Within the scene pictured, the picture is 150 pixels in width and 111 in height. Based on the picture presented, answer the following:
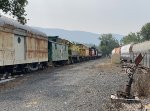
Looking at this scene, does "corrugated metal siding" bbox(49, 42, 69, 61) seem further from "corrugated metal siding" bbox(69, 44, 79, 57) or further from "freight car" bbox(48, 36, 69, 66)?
"corrugated metal siding" bbox(69, 44, 79, 57)

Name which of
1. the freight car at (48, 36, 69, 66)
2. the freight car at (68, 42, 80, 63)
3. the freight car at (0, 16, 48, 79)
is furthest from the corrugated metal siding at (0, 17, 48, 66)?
the freight car at (68, 42, 80, 63)

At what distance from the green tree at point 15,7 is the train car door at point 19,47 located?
543cm

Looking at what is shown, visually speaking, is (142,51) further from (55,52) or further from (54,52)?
(55,52)

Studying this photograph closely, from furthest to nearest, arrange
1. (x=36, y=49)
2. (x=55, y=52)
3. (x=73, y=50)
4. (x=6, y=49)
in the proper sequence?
1. (x=73, y=50)
2. (x=55, y=52)
3. (x=36, y=49)
4. (x=6, y=49)

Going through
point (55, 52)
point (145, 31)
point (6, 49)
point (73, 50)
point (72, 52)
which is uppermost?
point (145, 31)

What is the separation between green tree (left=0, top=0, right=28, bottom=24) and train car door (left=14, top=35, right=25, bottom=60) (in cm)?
543

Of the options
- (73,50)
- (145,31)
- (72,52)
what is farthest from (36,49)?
(145,31)

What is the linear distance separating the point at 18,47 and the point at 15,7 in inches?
303

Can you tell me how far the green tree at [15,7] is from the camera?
29.3 meters

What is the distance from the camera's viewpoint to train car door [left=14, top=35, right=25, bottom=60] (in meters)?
23.2

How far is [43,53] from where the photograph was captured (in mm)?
32688

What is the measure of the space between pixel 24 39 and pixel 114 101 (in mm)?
14266

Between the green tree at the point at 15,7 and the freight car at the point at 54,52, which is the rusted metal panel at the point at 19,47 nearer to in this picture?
the green tree at the point at 15,7

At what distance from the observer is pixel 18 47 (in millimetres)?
23672
